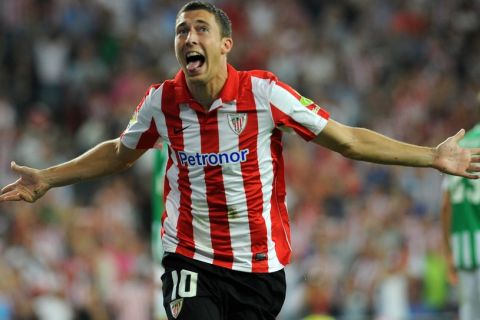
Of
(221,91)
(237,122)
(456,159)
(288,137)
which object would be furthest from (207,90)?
(288,137)

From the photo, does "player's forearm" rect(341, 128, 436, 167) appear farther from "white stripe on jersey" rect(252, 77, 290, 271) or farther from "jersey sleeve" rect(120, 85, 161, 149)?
"jersey sleeve" rect(120, 85, 161, 149)

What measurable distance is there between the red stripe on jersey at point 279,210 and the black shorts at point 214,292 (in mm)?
164

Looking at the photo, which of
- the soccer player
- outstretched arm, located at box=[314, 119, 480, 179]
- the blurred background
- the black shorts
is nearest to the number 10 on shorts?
the black shorts

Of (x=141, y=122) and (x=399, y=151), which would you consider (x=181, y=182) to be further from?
(x=399, y=151)

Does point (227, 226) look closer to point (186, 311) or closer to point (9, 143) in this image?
point (186, 311)

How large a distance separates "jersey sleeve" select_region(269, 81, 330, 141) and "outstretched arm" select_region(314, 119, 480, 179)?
51mm

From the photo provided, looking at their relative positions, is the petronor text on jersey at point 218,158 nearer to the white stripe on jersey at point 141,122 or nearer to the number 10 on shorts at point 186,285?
the white stripe on jersey at point 141,122

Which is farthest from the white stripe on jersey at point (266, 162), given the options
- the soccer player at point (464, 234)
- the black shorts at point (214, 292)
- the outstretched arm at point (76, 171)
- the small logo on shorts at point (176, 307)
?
the soccer player at point (464, 234)

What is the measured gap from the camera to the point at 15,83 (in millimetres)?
13258

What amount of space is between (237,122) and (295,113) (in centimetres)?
30

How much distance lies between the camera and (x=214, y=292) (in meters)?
5.55

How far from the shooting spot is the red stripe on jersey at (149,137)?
5.72 metres

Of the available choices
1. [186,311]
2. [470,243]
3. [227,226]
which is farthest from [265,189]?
[470,243]

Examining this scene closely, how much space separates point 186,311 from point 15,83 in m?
8.34
